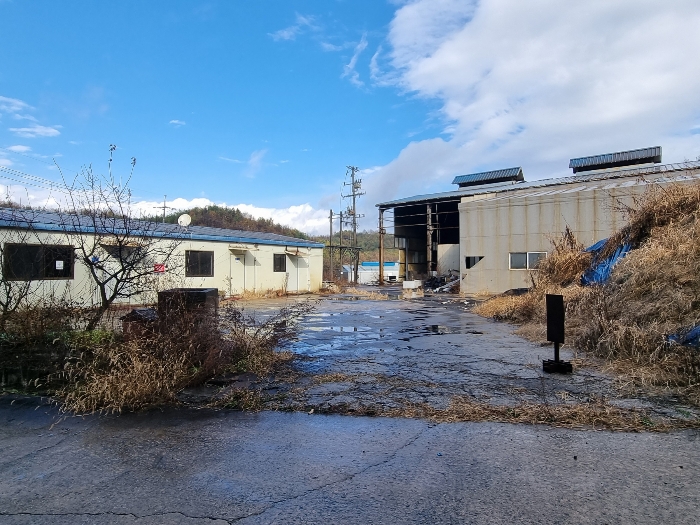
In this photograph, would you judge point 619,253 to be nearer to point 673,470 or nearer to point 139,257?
point 673,470

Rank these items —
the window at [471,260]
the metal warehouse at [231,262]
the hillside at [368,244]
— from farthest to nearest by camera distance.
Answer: the hillside at [368,244], the window at [471,260], the metal warehouse at [231,262]

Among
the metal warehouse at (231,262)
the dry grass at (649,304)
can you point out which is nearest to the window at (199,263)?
the metal warehouse at (231,262)

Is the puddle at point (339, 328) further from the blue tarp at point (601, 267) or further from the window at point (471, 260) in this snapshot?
the window at point (471, 260)

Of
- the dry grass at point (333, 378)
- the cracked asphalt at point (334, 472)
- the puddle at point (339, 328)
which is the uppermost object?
A: the puddle at point (339, 328)

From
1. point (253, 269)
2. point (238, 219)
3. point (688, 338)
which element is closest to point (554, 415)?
point (688, 338)

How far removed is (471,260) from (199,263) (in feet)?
50.2

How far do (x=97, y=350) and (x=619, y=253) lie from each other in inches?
461

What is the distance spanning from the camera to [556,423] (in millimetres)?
4352

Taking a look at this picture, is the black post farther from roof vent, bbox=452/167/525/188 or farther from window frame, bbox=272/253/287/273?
roof vent, bbox=452/167/525/188

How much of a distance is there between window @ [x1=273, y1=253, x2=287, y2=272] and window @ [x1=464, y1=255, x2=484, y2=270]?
11.0 metres

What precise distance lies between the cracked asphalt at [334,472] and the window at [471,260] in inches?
879

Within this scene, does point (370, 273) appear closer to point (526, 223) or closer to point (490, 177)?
point (490, 177)

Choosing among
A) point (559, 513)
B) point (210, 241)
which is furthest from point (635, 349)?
point (210, 241)

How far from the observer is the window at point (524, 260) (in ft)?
76.4
